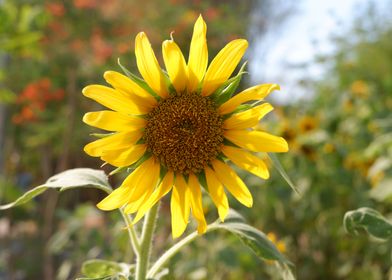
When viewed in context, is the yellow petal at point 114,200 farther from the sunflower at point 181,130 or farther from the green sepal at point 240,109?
the green sepal at point 240,109

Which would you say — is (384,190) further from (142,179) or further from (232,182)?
(142,179)

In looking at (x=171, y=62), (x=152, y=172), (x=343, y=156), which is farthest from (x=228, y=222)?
(x=343, y=156)

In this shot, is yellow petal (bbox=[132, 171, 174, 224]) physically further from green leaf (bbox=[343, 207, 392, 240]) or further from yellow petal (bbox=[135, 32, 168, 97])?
green leaf (bbox=[343, 207, 392, 240])

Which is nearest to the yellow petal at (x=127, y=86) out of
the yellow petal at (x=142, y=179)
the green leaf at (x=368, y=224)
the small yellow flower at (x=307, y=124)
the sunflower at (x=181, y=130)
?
the sunflower at (x=181, y=130)

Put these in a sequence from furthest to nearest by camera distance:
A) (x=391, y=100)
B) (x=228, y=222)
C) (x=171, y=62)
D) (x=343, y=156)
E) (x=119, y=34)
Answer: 1. (x=119, y=34)
2. (x=391, y=100)
3. (x=343, y=156)
4. (x=228, y=222)
5. (x=171, y=62)

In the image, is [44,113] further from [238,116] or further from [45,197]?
[238,116]

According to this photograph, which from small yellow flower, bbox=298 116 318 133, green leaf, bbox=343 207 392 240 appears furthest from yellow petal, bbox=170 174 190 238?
small yellow flower, bbox=298 116 318 133
